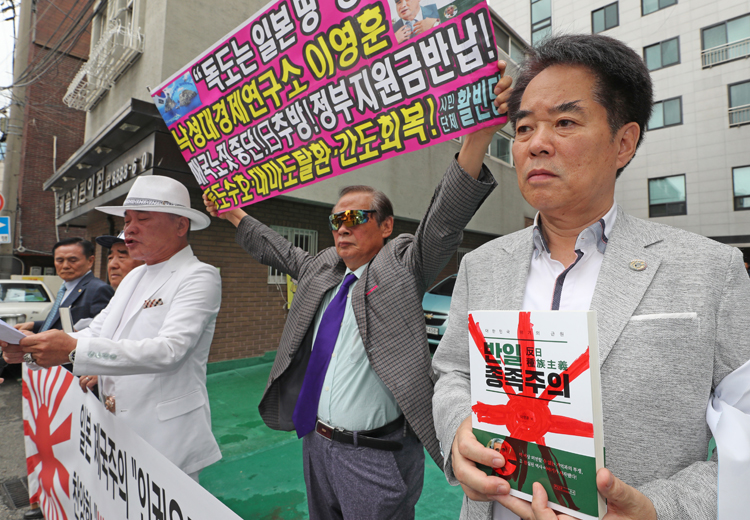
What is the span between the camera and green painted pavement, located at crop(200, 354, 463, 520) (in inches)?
117

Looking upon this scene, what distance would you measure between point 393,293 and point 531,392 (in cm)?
113

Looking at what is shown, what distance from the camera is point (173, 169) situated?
574 cm

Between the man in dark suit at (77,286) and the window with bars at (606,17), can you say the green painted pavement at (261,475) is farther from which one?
the window with bars at (606,17)

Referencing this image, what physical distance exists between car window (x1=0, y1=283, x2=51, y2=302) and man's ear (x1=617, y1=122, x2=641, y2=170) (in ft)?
30.6

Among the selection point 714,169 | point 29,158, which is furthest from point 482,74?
point 714,169

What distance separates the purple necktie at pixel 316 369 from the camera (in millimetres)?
1925

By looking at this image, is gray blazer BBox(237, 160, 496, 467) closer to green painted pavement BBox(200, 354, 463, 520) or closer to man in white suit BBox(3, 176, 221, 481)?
man in white suit BBox(3, 176, 221, 481)

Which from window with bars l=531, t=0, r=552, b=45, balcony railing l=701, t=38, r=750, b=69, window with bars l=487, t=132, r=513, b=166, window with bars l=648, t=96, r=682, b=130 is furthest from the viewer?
window with bars l=531, t=0, r=552, b=45

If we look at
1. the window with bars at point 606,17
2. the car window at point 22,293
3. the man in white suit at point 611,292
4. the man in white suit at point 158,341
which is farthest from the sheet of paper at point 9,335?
the window with bars at point 606,17

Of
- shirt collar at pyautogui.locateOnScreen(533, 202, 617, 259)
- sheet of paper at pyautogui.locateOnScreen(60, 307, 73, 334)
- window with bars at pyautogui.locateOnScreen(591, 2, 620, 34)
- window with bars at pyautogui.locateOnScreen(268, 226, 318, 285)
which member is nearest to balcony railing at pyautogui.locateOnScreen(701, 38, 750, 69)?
window with bars at pyautogui.locateOnScreen(591, 2, 620, 34)

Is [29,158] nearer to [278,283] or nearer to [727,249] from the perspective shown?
[278,283]

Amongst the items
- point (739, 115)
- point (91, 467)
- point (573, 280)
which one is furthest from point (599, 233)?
point (739, 115)

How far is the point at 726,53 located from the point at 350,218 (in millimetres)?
24254

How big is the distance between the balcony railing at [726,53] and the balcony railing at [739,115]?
2.16 metres
